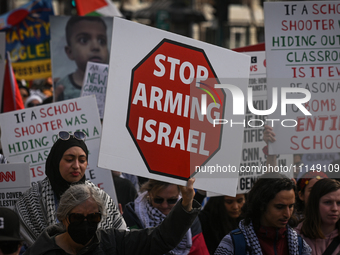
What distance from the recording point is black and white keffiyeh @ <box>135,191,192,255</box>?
381 cm

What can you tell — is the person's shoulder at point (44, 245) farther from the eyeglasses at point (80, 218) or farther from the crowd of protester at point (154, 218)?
the eyeglasses at point (80, 218)

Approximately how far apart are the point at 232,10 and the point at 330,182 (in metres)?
35.5

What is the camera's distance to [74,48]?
7.66 metres

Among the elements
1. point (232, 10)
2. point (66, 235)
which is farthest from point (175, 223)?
point (232, 10)

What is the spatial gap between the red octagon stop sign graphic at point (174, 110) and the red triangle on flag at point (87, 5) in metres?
6.30

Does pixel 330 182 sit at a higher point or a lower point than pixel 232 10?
lower

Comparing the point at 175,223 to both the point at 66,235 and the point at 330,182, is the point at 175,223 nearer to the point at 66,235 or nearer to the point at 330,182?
the point at 66,235

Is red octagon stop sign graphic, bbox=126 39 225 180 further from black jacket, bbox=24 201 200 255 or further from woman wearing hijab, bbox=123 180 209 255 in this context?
woman wearing hijab, bbox=123 180 209 255

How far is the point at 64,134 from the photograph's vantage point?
3941 mm

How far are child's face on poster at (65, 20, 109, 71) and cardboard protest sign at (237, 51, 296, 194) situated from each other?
113 inches

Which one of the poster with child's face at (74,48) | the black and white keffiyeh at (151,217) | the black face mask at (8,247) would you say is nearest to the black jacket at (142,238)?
the black face mask at (8,247)

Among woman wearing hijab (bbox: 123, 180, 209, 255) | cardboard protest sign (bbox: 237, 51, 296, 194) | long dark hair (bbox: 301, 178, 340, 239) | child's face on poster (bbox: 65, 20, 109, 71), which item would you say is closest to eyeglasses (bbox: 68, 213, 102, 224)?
woman wearing hijab (bbox: 123, 180, 209, 255)

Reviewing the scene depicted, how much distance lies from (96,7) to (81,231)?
7.37 metres

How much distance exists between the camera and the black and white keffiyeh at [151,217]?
3.81 meters
